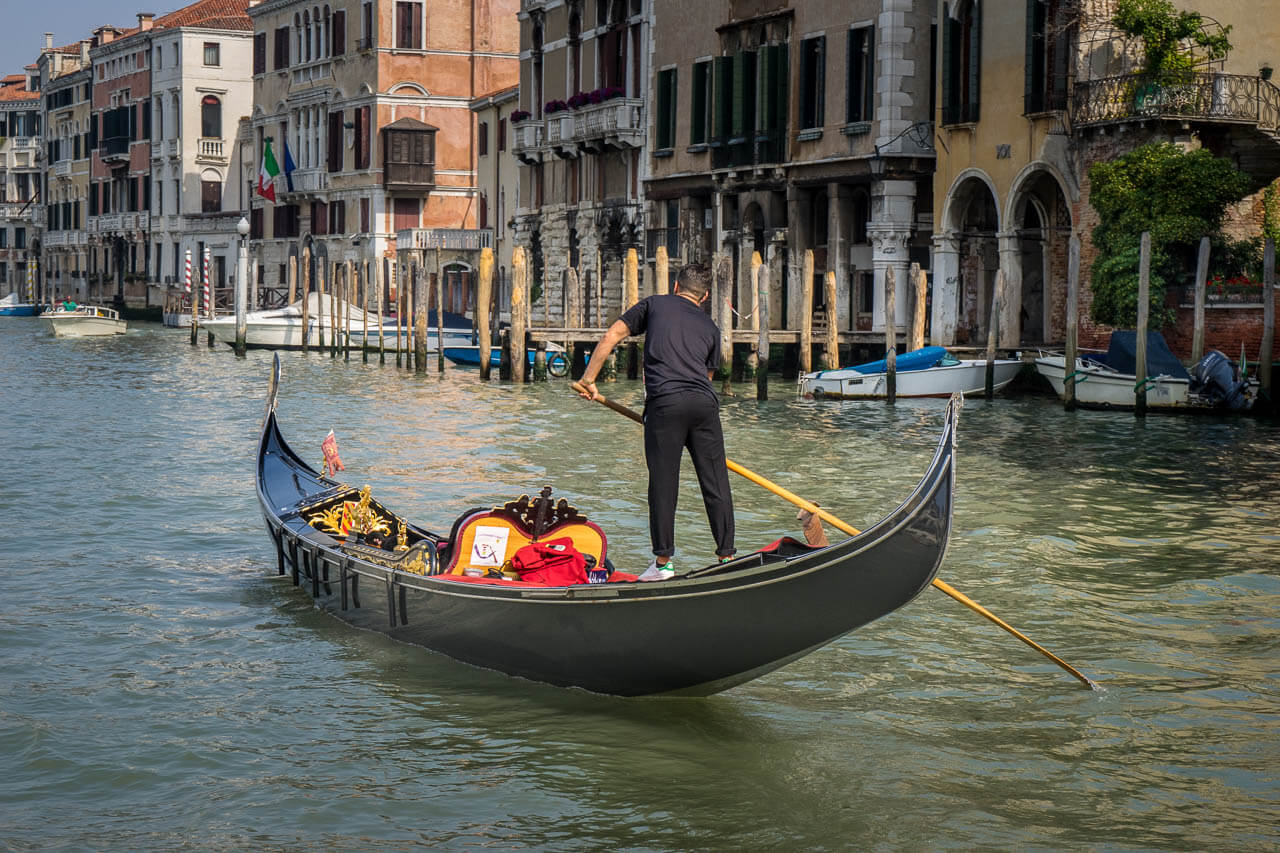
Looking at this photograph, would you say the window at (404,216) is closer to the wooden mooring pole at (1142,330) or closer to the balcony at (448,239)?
the balcony at (448,239)

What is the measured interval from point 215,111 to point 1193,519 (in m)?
45.7

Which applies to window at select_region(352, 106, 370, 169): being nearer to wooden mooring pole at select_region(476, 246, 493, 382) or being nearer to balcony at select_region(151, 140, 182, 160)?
balcony at select_region(151, 140, 182, 160)

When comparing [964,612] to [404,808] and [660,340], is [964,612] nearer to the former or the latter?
[660,340]

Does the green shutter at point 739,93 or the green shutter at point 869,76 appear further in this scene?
the green shutter at point 739,93

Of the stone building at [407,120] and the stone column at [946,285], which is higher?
the stone building at [407,120]

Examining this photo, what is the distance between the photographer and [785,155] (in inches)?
982

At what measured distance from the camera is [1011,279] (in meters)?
20.8

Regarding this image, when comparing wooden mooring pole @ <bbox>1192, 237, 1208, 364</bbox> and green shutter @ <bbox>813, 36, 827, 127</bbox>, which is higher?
green shutter @ <bbox>813, 36, 827, 127</bbox>

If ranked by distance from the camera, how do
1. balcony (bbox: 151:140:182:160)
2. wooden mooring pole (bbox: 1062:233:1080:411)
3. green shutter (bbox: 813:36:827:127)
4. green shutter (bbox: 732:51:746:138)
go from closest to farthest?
1. wooden mooring pole (bbox: 1062:233:1080:411)
2. green shutter (bbox: 813:36:827:127)
3. green shutter (bbox: 732:51:746:138)
4. balcony (bbox: 151:140:182:160)

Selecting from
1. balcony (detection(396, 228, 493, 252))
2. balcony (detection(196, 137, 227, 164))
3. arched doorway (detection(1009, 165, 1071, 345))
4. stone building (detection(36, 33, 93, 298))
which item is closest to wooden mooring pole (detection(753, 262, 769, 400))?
arched doorway (detection(1009, 165, 1071, 345))

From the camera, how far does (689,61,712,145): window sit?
27188mm

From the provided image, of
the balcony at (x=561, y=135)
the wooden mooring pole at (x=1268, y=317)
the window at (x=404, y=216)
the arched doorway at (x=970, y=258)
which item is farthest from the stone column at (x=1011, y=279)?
the window at (x=404, y=216)

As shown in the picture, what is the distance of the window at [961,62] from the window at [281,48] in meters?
29.2

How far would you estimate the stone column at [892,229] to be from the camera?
23.1m
